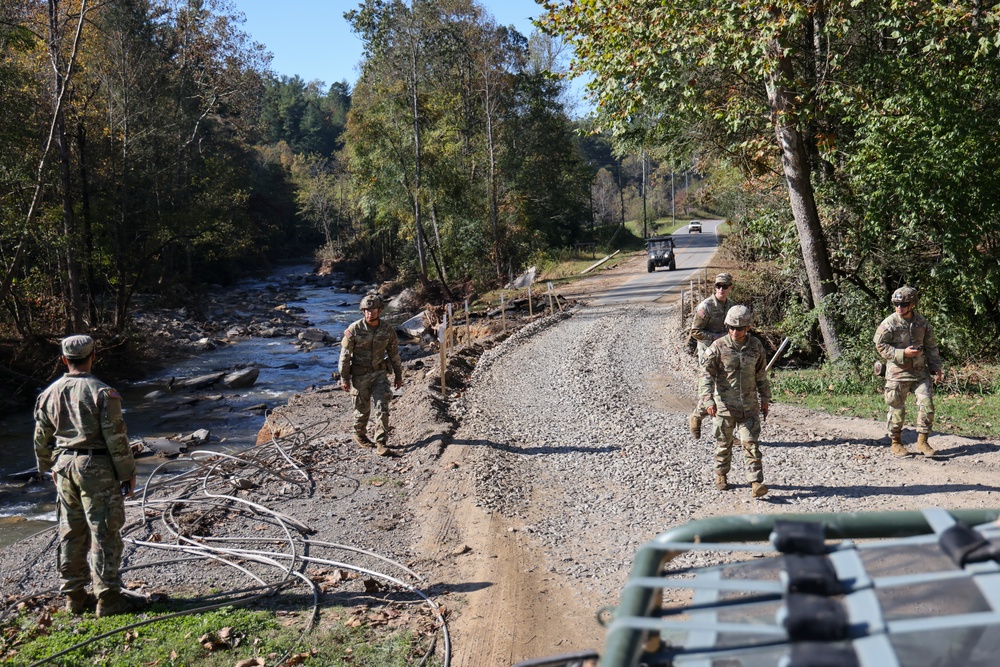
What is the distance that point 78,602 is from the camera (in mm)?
6637

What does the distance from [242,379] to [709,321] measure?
15369 mm

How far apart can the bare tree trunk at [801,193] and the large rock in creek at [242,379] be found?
14839mm

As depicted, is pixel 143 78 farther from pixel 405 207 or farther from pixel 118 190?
pixel 405 207

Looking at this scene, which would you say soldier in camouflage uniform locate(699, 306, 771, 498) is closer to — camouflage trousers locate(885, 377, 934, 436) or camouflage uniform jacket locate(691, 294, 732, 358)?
camouflage trousers locate(885, 377, 934, 436)

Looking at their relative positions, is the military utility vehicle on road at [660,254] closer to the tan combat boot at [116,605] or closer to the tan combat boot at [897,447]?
the tan combat boot at [897,447]

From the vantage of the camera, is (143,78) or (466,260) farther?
(466,260)

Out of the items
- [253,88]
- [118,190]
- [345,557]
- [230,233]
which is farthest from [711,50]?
[253,88]

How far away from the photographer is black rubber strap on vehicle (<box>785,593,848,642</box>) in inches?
75.3

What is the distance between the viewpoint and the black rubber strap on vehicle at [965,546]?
83.8 inches

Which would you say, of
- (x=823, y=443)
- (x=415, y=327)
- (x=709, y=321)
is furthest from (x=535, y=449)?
(x=415, y=327)

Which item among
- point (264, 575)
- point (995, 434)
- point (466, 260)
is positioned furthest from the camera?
point (466, 260)

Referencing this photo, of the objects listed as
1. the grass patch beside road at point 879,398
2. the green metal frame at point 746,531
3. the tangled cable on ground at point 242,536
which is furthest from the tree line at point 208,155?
the green metal frame at point 746,531

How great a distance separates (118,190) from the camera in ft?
98.1

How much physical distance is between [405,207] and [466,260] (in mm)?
5282
